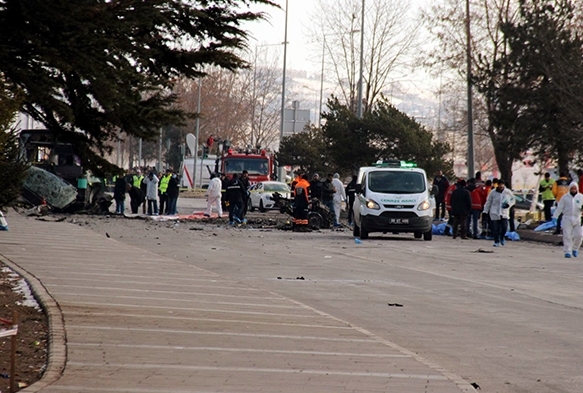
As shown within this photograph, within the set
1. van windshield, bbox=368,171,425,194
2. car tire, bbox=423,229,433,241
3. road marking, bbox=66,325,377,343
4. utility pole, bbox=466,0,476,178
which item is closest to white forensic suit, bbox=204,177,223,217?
utility pole, bbox=466,0,476,178

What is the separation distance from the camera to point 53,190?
119ft

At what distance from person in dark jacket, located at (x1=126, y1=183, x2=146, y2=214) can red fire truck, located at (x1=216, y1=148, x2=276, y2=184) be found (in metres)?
6.83

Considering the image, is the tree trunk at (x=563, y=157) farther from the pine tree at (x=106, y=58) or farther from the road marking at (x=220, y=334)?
the road marking at (x=220, y=334)

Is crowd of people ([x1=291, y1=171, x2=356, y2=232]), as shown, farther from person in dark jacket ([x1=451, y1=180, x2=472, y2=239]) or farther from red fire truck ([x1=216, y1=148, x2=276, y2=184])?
red fire truck ([x1=216, y1=148, x2=276, y2=184])

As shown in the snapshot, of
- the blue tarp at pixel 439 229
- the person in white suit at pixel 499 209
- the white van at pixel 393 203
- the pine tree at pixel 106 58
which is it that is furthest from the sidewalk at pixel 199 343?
the blue tarp at pixel 439 229

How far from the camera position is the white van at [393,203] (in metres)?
28.5

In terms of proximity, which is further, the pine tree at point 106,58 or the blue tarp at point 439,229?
the blue tarp at point 439,229

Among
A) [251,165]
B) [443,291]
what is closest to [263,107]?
[251,165]

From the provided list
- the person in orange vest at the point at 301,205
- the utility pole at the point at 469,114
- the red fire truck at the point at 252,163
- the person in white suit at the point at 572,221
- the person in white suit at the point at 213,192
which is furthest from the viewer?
the red fire truck at the point at 252,163

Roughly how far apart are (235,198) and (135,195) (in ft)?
29.6

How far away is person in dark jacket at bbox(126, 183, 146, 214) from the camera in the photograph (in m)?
42.1

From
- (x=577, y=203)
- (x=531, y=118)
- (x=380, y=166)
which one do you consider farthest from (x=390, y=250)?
(x=531, y=118)

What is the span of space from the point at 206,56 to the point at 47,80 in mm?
2189

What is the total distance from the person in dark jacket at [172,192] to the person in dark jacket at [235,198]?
511 cm
